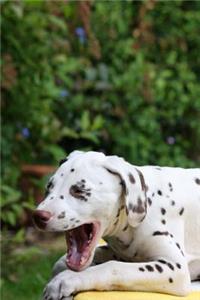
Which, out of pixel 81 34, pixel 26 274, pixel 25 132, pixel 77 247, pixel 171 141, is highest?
pixel 81 34

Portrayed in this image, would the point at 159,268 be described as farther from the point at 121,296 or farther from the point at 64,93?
the point at 64,93

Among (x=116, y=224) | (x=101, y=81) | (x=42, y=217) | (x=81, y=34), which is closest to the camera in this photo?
(x=42, y=217)

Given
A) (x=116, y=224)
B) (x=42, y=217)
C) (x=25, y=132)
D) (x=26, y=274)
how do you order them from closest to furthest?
(x=42, y=217)
(x=116, y=224)
(x=26, y=274)
(x=25, y=132)

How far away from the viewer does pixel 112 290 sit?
1929mm

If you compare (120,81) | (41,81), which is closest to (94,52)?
(120,81)

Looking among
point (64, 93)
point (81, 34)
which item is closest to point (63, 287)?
point (64, 93)

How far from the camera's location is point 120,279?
1910mm

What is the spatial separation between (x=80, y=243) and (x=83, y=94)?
3184 millimetres

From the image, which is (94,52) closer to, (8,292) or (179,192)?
(8,292)

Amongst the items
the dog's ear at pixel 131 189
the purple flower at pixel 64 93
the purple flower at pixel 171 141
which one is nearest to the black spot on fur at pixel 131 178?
the dog's ear at pixel 131 189

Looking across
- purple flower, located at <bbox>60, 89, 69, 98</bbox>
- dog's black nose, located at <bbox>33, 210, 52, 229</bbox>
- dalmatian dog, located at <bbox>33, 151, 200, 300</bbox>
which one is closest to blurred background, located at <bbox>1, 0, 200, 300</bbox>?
purple flower, located at <bbox>60, 89, 69, 98</bbox>

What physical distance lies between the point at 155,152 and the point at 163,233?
3.12 m

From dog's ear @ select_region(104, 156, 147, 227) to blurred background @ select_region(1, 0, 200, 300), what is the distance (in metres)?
1.82

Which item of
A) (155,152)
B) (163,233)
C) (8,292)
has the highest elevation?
(163,233)
